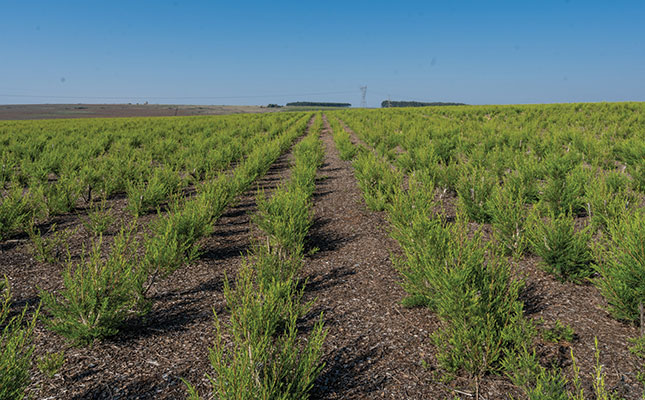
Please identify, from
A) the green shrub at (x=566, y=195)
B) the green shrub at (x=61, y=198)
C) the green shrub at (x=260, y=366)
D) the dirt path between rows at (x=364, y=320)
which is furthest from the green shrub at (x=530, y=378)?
the green shrub at (x=61, y=198)

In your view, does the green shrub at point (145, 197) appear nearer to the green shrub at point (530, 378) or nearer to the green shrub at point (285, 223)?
the green shrub at point (285, 223)

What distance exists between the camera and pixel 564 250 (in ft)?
12.6

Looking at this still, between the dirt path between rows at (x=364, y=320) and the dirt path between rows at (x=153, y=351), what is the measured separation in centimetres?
95

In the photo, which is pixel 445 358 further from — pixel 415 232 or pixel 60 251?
pixel 60 251

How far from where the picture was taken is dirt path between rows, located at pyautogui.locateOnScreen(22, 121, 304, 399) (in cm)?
251

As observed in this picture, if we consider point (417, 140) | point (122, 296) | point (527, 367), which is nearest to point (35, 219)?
point (122, 296)

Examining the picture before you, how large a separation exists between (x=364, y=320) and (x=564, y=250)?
2.26 m

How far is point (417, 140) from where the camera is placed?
13.4 meters

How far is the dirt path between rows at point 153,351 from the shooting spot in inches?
99.0

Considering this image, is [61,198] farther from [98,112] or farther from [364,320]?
[98,112]

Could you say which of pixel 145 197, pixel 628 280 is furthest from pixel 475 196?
pixel 145 197

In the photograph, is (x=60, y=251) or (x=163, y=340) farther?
(x=60, y=251)

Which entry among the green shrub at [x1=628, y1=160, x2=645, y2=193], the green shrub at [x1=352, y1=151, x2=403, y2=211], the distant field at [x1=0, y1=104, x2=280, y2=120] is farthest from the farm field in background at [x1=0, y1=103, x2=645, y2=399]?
the distant field at [x1=0, y1=104, x2=280, y2=120]

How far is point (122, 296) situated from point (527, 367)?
3143 millimetres
